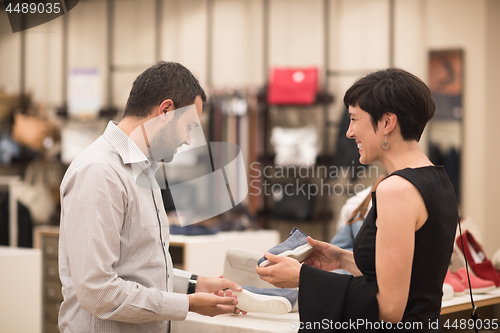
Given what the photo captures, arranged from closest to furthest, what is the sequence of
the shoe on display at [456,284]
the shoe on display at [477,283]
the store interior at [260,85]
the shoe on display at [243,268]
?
the shoe on display at [243,268], the shoe on display at [456,284], the shoe on display at [477,283], the store interior at [260,85]

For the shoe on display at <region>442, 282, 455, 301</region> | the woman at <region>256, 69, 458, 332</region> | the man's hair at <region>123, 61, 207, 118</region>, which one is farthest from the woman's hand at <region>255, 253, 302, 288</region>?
the shoe on display at <region>442, 282, 455, 301</region>

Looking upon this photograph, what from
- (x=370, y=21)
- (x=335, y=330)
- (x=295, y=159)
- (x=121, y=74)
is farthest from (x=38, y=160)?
(x=335, y=330)

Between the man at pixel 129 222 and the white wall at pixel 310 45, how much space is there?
224cm

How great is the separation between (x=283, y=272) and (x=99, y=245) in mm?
472

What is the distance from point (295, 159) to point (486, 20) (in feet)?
6.26

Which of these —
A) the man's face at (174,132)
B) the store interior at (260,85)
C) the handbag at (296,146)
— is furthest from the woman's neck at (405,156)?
the handbag at (296,146)

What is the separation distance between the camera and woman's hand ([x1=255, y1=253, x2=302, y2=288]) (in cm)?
138

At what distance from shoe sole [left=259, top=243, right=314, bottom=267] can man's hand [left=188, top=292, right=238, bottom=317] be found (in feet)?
0.58

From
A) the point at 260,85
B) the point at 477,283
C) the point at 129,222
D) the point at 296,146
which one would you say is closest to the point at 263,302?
the point at 129,222

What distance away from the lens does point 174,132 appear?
1.53 m

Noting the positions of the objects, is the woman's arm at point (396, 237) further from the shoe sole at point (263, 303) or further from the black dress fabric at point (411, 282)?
the shoe sole at point (263, 303)

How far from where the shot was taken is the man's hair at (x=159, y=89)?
1484 mm

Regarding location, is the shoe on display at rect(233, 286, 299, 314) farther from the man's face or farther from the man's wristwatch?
the man's face

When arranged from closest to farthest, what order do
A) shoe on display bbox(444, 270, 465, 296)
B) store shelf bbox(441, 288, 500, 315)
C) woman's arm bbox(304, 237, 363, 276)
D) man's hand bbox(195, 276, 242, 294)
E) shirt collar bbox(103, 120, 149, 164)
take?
shirt collar bbox(103, 120, 149, 164) < woman's arm bbox(304, 237, 363, 276) < man's hand bbox(195, 276, 242, 294) < store shelf bbox(441, 288, 500, 315) < shoe on display bbox(444, 270, 465, 296)
